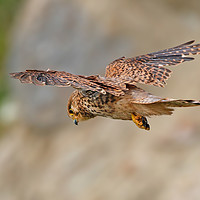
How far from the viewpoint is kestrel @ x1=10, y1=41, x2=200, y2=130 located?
5.18 meters

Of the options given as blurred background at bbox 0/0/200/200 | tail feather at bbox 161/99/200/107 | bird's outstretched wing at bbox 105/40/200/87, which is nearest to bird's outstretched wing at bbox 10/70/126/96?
tail feather at bbox 161/99/200/107

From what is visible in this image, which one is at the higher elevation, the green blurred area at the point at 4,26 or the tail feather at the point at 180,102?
the green blurred area at the point at 4,26

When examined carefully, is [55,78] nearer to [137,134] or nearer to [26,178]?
[137,134]

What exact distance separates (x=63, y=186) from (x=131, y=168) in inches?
111

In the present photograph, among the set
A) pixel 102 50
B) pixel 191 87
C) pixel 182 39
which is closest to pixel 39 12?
pixel 102 50

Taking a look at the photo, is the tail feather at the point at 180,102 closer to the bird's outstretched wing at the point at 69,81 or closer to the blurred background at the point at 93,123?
the bird's outstretched wing at the point at 69,81

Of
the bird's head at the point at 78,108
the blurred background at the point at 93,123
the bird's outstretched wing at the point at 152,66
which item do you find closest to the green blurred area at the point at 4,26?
the blurred background at the point at 93,123

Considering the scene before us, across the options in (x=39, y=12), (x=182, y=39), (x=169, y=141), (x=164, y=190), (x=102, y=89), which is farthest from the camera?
(x=39, y=12)

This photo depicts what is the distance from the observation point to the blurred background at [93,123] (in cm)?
1252

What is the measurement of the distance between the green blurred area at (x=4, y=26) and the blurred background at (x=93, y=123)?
2.74ft

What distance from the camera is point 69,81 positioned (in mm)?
5164

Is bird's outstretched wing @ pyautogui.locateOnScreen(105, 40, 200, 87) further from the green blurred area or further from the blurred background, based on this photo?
the green blurred area

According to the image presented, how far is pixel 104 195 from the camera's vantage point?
13.0m

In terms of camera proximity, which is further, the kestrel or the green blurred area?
the green blurred area
